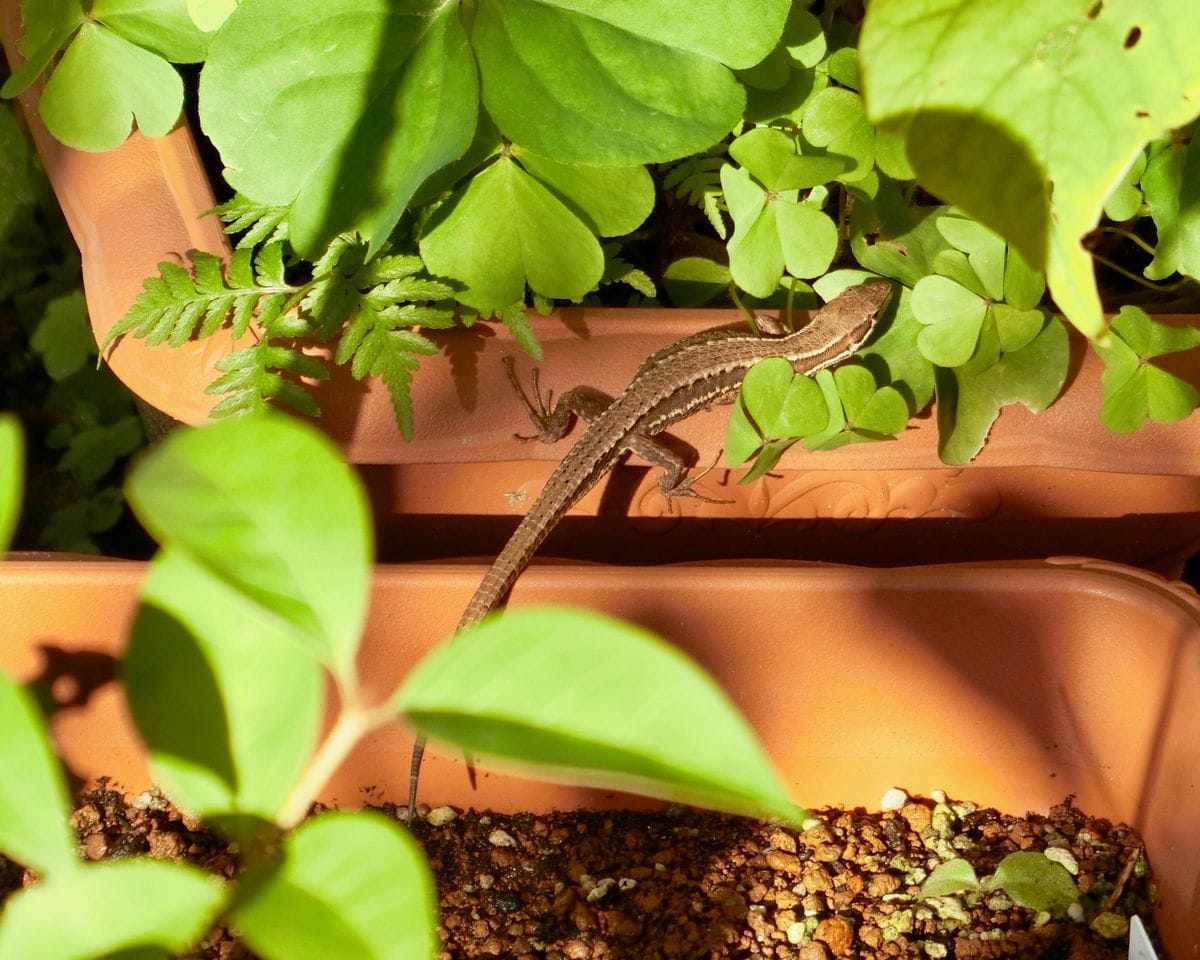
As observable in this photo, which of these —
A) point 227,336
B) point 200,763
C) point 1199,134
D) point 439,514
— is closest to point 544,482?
point 439,514

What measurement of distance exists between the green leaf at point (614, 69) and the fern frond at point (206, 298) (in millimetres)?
405

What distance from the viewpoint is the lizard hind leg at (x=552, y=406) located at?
1.45 m

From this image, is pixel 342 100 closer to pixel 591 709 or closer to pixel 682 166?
pixel 682 166

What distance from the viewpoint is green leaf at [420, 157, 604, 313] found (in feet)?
4.29

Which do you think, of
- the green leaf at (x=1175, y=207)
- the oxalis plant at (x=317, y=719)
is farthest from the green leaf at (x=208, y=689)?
the green leaf at (x=1175, y=207)

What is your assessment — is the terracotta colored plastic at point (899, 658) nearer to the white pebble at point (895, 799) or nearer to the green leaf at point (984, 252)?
the white pebble at point (895, 799)

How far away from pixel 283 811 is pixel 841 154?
1.22 meters

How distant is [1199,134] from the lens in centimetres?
126

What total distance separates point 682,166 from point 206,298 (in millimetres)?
707

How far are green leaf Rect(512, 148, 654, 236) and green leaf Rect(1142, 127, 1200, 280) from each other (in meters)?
0.66

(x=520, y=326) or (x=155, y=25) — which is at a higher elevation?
(x=155, y=25)

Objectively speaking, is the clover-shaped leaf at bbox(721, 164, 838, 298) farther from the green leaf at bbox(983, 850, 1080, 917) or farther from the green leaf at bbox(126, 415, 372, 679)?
the green leaf at bbox(126, 415, 372, 679)

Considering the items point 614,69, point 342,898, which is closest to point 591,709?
point 342,898

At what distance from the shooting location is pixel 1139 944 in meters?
1.09
